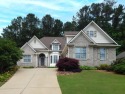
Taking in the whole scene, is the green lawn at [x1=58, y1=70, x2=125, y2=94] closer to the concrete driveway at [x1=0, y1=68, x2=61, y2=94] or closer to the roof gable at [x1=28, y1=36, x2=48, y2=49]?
the concrete driveway at [x1=0, y1=68, x2=61, y2=94]

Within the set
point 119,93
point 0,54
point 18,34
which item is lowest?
point 119,93

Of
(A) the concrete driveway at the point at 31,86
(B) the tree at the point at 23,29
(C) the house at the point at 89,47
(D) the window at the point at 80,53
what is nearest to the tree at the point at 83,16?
(B) the tree at the point at 23,29

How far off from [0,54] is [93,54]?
13727 mm

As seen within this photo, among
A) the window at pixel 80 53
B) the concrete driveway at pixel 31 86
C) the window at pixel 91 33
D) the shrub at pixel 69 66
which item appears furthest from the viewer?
the window at pixel 91 33

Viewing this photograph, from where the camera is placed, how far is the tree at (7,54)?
3356 centimetres

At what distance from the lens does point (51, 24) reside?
4053 inches

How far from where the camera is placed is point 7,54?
34.1 meters

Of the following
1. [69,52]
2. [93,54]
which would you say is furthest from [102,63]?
[69,52]

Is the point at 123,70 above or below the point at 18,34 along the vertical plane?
below

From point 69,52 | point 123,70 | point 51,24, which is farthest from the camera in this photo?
point 51,24

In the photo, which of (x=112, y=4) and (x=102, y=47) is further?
(x=112, y=4)

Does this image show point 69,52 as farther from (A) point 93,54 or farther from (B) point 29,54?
(B) point 29,54

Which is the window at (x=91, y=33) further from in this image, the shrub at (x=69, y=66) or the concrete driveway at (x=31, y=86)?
the concrete driveway at (x=31, y=86)

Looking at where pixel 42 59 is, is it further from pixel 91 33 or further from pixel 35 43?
pixel 91 33
